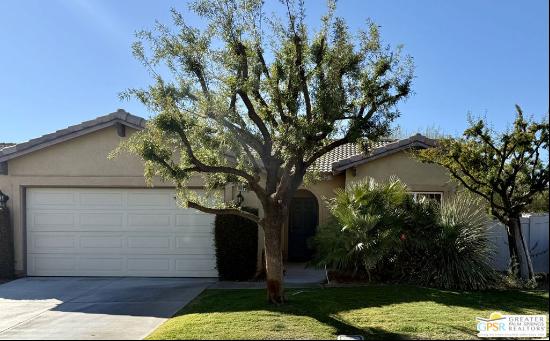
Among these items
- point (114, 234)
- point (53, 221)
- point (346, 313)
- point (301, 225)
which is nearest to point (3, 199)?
point (53, 221)

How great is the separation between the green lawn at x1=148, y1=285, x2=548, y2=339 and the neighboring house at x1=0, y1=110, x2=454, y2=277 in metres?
2.67

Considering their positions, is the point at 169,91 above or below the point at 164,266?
above

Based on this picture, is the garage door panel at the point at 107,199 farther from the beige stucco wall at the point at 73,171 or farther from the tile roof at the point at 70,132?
the tile roof at the point at 70,132

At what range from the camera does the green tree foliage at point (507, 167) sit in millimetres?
10180

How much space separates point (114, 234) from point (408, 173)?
7.89m

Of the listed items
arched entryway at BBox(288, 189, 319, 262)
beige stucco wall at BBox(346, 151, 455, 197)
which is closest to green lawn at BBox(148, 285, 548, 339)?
beige stucco wall at BBox(346, 151, 455, 197)

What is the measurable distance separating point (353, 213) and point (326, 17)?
446 cm

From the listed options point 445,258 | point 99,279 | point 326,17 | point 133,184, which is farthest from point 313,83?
point 99,279

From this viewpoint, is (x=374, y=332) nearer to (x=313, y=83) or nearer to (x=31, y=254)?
(x=313, y=83)

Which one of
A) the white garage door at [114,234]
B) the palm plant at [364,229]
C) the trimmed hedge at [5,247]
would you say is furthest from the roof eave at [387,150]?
the trimmed hedge at [5,247]

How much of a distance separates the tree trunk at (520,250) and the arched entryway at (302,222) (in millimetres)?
5852

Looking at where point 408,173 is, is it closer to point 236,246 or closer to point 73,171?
point 236,246

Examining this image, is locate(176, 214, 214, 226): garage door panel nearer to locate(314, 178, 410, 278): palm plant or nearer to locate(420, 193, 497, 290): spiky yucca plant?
locate(314, 178, 410, 278): palm plant

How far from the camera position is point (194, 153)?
8.26 m
